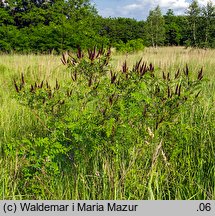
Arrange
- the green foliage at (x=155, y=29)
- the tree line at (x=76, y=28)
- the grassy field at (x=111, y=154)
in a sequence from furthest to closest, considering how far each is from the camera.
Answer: the green foliage at (x=155, y=29) < the tree line at (x=76, y=28) < the grassy field at (x=111, y=154)

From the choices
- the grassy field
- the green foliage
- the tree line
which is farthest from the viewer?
the green foliage

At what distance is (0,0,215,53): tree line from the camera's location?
18.9 metres

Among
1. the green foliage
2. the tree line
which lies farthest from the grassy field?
the green foliage

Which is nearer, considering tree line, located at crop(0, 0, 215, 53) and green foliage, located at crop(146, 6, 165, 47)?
tree line, located at crop(0, 0, 215, 53)

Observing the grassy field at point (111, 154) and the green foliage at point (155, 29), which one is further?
the green foliage at point (155, 29)

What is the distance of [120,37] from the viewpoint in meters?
33.8

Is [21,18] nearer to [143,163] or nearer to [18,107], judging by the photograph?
[18,107]

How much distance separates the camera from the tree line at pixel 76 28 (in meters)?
18.9

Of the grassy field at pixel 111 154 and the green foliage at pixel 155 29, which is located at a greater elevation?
the green foliage at pixel 155 29

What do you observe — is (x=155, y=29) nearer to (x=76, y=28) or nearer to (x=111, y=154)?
(x=76, y=28)

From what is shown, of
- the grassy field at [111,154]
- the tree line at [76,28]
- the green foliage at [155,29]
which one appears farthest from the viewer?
the green foliage at [155,29]

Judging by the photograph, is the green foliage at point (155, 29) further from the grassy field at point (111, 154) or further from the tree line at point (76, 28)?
the grassy field at point (111, 154)

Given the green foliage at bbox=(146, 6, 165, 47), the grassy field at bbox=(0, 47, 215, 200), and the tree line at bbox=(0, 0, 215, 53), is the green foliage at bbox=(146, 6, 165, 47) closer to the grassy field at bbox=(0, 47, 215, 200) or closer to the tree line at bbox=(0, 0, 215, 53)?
the tree line at bbox=(0, 0, 215, 53)

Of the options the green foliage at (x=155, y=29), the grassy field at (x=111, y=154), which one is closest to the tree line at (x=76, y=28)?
the green foliage at (x=155, y=29)
